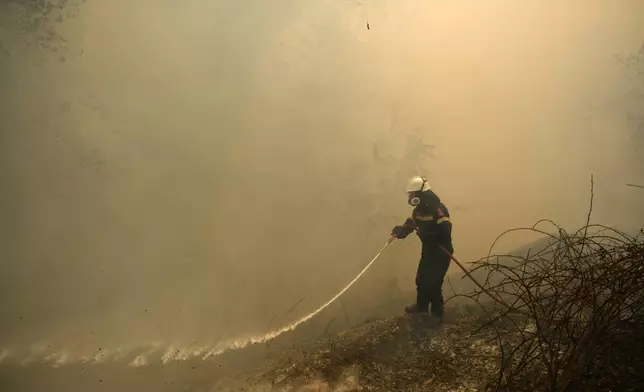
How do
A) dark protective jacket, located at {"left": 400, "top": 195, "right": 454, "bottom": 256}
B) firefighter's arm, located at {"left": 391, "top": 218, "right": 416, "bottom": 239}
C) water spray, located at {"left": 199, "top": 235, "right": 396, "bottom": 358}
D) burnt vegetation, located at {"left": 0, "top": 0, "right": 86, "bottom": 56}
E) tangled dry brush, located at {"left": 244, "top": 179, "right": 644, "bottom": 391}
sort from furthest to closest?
burnt vegetation, located at {"left": 0, "top": 0, "right": 86, "bottom": 56} → water spray, located at {"left": 199, "top": 235, "right": 396, "bottom": 358} → firefighter's arm, located at {"left": 391, "top": 218, "right": 416, "bottom": 239} → dark protective jacket, located at {"left": 400, "top": 195, "right": 454, "bottom": 256} → tangled dry brush, located at {"left": 244, "top": 179, "right": 644, "bottom": 391}

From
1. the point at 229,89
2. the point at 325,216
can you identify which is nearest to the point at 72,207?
the point at 229,89

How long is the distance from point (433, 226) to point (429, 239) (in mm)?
120

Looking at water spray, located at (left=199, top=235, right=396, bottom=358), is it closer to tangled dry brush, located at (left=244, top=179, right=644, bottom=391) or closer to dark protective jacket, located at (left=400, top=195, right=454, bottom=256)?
tangled dry brush, located at (left=244, top=179, right=644, bottom=391)

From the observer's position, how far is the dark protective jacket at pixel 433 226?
323 centimetres

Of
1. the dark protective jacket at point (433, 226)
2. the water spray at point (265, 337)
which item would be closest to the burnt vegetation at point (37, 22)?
the water spray at point (265, 337)

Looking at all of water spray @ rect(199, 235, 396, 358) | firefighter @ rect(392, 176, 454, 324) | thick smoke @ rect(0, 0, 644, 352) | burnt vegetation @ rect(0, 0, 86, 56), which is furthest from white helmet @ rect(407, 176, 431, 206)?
burnt vegetation @ rect(0, 0, 86, 56)

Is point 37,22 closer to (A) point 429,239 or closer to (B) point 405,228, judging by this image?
(B) point 405,228

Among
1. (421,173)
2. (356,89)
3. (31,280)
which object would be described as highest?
(356,89)

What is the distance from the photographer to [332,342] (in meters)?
3.45

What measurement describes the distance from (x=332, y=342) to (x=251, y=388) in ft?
2.40

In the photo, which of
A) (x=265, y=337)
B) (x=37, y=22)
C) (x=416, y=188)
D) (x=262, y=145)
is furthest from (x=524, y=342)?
(x=37, y=22)

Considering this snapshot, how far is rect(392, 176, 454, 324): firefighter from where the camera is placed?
10.6ft

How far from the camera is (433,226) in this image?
3250 millimetres

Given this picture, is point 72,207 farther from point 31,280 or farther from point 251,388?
point 251,388
